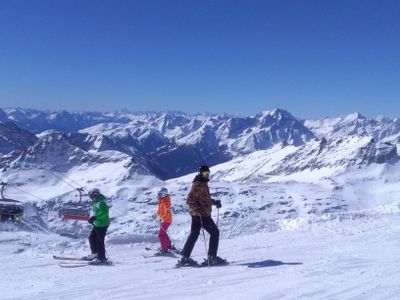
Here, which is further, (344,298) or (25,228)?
(25,228)

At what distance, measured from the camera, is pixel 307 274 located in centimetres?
977

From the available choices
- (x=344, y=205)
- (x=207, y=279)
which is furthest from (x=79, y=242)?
(x=344, y=205)

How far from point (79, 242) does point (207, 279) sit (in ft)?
26.7

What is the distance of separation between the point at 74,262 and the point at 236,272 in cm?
451

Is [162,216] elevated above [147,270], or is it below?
above

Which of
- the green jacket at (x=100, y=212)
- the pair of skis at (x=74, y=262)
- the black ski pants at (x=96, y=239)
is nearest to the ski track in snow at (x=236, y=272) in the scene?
the pair of skis at (x=74, y=262)

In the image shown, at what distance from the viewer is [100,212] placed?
13.0 m

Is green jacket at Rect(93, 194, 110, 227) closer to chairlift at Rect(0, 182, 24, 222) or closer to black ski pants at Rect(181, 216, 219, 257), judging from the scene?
black ski pants at Rect(181, 216, 219, 257)

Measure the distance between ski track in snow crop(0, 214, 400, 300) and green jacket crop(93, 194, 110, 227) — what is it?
3.71 feet

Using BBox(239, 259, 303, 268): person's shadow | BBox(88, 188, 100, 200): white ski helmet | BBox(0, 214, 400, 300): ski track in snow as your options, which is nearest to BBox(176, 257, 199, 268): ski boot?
BBox(0, 214, 400, 300): ski track in snow

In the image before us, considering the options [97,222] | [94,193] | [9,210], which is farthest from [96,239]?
[9,210]

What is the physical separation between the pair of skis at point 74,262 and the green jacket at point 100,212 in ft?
3.15

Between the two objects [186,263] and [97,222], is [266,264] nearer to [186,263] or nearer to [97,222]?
[186,263]

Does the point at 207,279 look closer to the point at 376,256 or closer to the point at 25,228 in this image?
the point at 376,256
